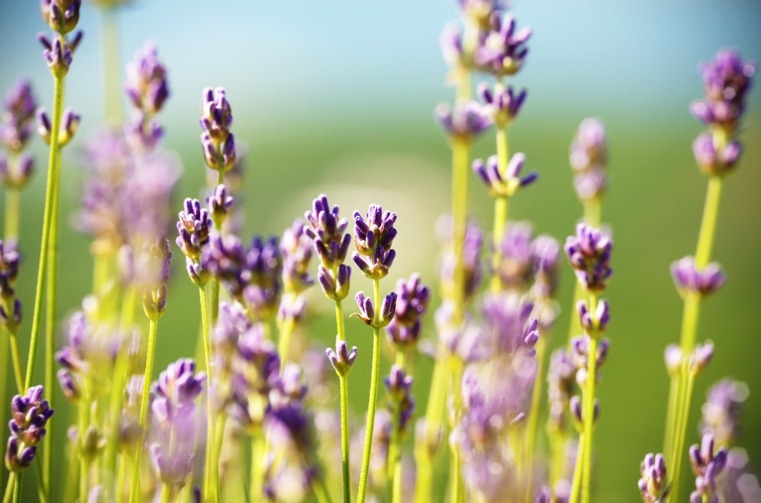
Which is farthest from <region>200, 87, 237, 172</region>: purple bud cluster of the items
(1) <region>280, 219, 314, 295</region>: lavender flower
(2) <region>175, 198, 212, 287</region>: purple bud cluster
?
(1) <region>280, 219, 314, 295</region>: lavender flower

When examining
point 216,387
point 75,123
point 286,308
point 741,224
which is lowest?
point 216,387

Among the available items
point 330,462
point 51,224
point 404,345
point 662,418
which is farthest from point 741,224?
point 51,224

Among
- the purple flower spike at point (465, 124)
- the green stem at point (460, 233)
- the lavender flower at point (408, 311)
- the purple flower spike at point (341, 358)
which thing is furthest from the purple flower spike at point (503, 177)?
the purple flower spike at point (341, 358)

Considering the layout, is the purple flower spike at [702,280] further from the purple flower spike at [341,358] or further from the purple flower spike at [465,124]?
the purple flower spike at [341,358]

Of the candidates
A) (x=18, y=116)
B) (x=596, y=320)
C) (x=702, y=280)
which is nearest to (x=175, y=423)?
(x=596, y=320)

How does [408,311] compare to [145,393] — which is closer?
[145,393]

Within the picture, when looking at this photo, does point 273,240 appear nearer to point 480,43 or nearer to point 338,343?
point 338,343

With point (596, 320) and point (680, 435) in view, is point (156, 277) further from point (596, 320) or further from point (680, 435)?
point (680, 435)
